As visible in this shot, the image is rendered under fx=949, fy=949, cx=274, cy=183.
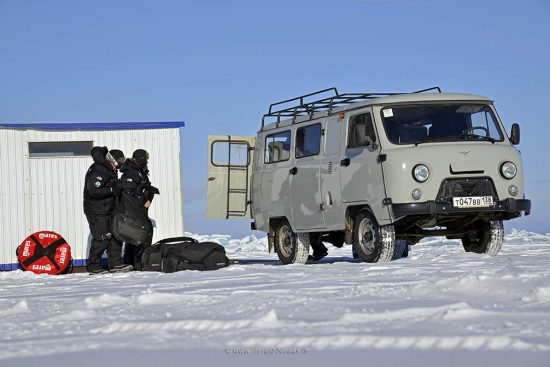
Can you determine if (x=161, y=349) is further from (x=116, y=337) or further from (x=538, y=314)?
(x=538, y=314)

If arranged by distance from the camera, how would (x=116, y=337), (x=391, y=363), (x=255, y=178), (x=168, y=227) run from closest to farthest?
1. (x=391, y=363)
2. (x=116, y=337)
3. (x=255, y=178)
4. (x=168, y=227)

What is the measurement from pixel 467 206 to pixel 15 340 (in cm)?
717

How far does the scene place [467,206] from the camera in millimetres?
11805

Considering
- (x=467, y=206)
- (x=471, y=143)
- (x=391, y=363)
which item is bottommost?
(x=391, y=363)

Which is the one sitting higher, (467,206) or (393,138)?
(393,138)

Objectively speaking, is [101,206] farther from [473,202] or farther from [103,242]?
[473,202]

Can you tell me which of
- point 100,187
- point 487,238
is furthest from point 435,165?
point 100,187

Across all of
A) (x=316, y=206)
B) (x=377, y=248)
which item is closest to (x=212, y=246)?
(x=316, y=206)

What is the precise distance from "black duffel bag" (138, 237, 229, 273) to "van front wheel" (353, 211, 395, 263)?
6.40ft

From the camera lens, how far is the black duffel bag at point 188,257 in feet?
43.1

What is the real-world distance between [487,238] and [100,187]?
567 centimetres

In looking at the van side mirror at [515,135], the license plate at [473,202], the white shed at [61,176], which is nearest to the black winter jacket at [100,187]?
the white shed at [61,176]

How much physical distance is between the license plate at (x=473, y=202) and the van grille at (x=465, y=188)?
6 centimetres

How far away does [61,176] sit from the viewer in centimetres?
1697
